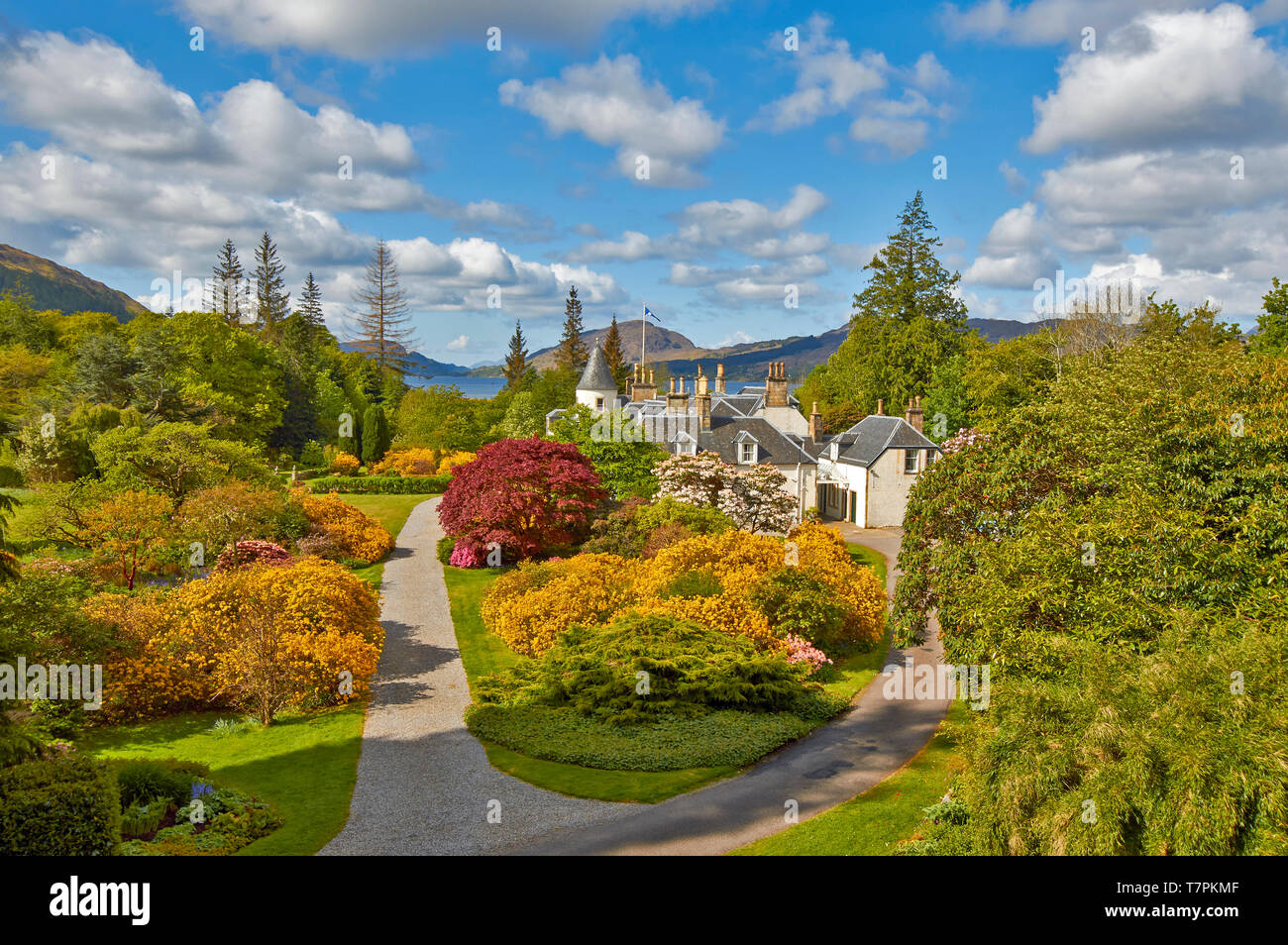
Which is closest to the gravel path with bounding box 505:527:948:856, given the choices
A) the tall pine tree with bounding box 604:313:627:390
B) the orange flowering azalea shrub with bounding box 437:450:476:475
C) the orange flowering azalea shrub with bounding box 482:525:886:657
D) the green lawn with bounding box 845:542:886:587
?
the orange flowering azalea shrub with bounding box 482:525:886:657

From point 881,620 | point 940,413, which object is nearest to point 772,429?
point 940,413

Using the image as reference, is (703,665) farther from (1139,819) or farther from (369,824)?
(1139,819)

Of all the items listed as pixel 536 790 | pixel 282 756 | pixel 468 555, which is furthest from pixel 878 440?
pixel 282 756

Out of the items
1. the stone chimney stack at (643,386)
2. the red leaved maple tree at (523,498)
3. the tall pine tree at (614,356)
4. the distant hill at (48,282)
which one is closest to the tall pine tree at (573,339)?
the tall pine tree at (614,356)

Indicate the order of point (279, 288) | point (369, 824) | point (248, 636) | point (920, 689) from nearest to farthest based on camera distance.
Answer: point (369, 824)
point (248, 636)
point (920, 689)
point (279, 288)

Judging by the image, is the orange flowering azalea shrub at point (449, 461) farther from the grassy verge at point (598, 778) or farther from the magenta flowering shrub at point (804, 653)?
the grassy verge at point (598, 778)

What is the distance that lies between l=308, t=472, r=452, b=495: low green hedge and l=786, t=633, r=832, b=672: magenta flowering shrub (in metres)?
34.2

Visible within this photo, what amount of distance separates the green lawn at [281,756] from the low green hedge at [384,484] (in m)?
33.1

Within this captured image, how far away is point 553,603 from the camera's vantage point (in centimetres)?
2233

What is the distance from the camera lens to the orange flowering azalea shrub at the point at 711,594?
21375 millimetres

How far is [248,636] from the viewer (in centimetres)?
1706

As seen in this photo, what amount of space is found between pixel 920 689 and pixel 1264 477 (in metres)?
9.45

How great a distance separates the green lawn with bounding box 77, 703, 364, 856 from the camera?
1216cm
